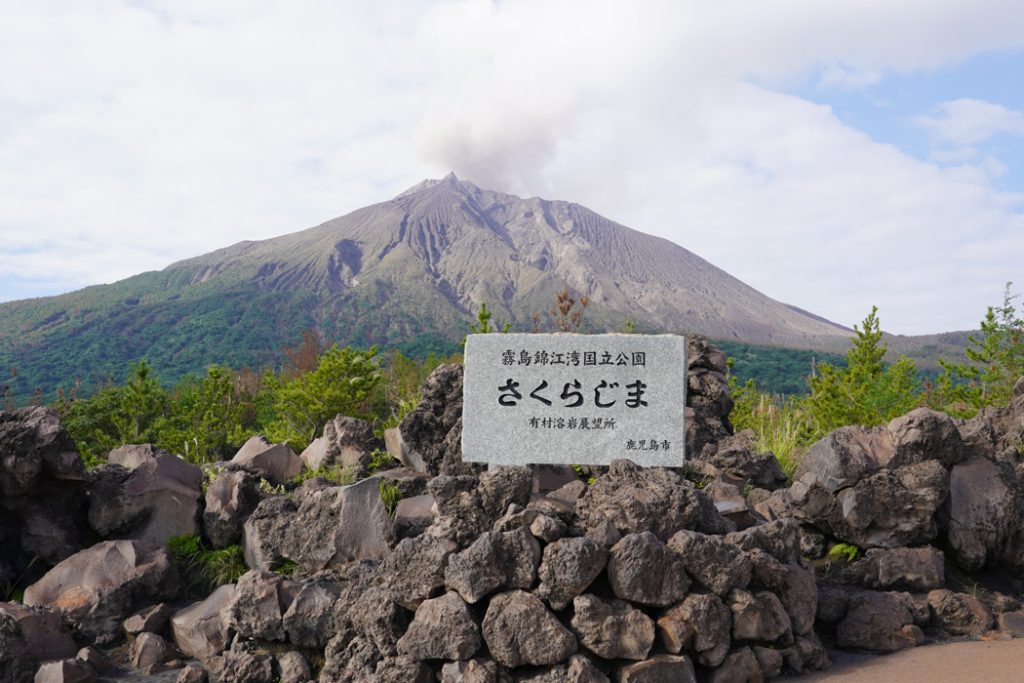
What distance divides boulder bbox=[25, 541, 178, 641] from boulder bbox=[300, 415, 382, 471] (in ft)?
6.42

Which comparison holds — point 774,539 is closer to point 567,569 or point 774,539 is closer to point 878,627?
point 878,627

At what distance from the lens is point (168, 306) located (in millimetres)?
78750

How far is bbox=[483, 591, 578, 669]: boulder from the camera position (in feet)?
14.4

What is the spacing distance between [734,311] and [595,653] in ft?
351

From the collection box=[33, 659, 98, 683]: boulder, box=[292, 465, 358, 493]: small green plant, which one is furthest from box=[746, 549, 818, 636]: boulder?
box=[33, 659, 98, 683]: boulder

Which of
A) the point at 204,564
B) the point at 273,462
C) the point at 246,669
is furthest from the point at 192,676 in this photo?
the point at 273,462

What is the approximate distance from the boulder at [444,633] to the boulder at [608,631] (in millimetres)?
605

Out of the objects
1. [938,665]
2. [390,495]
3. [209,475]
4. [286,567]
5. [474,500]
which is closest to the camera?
[938,665]

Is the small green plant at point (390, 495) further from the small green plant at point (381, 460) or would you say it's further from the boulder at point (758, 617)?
the boulder at point (758, 617)

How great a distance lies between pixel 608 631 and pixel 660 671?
0.38 metres

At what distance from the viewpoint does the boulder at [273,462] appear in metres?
7.36

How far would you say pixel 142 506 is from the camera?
6.37 m

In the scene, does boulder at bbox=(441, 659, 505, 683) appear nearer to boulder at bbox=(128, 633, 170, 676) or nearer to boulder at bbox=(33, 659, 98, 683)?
boulder at bbox=(128, 633, 170, 676)

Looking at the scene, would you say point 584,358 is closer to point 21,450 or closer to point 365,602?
point 365,602
